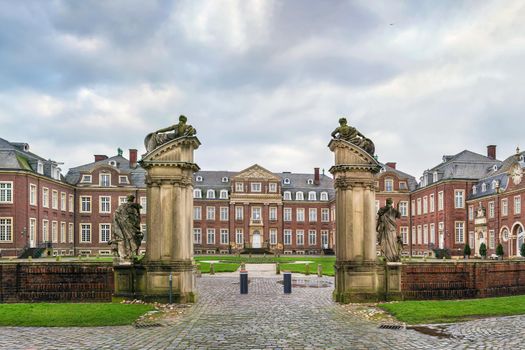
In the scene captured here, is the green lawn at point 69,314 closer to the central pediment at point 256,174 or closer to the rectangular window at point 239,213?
the central pediment at point 256,174

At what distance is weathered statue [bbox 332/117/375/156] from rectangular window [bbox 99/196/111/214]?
4642cm

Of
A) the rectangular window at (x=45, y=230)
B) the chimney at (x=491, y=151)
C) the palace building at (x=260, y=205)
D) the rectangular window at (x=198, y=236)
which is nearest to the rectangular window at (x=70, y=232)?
the palace building at (x=260, y=205)

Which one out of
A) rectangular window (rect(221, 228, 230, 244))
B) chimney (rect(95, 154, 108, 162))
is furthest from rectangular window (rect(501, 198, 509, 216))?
chimney (rect(95, 154, 108, 162))

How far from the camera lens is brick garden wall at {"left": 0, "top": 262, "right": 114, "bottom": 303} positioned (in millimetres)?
13672

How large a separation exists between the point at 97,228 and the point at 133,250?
148 feet

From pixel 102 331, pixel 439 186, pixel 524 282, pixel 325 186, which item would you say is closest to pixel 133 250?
pixel 102 331

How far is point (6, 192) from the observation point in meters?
41.8

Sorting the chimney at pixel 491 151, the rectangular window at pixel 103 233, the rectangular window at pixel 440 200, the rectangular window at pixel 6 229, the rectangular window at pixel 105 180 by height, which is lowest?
the rectangular window at pixel 103 233

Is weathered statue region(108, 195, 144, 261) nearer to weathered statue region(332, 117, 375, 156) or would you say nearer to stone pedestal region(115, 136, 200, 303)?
stone pedestal region(115, 136, 200, 303)

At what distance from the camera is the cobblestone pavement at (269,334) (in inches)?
339

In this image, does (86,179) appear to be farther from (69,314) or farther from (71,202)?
(69,314)

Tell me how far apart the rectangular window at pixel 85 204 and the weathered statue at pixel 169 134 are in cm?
4522

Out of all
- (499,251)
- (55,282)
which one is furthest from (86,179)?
(55,282)

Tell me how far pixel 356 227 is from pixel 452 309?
3510 mm
